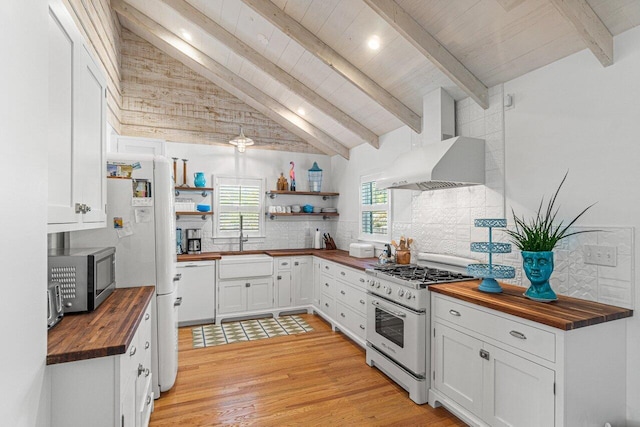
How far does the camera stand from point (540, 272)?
2.15 meters

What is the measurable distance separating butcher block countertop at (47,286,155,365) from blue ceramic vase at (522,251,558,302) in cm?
232

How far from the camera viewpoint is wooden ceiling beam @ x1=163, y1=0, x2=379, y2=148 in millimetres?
3562

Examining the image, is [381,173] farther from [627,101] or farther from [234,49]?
[627,101]

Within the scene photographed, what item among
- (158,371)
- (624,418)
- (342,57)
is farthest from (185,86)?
(624,418)

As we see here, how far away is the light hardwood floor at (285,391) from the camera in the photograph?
97.6 inches

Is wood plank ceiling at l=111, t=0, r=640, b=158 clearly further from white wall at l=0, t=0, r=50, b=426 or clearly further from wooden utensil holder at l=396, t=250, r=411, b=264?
white wall at l=0, t=0, r=50, b=426

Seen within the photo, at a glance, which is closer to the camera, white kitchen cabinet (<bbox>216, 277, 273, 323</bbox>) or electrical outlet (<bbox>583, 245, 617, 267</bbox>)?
electrical outlet (<bbox>583, 245, 617, 267</bbox>)

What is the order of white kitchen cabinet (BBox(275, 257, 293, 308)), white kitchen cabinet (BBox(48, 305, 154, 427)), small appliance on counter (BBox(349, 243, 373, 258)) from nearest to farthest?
white kitchen cabinet (BBox(48, 305, 154, 427)), small appliance on counter (BBox(349, 243, 373, 258)), white kitchen cabinet (BBox(275, 257, 293, 308))

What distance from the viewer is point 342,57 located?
11.0 feet

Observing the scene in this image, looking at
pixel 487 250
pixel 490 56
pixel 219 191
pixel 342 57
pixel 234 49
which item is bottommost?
pixel 487 250

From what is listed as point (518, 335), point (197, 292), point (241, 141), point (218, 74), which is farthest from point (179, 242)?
point (518, 335)

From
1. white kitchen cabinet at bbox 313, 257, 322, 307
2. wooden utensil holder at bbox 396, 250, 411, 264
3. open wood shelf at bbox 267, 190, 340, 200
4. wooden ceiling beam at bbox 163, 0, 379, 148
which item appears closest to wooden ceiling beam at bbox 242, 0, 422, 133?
wooden ceiling beam at bbox 163, 0, 379, 148

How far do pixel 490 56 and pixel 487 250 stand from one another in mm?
1519

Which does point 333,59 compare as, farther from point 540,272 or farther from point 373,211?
point 540,272
